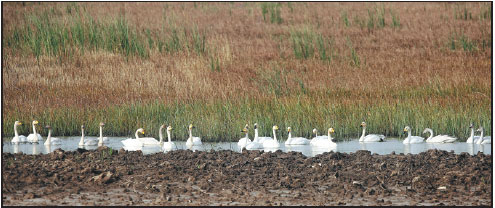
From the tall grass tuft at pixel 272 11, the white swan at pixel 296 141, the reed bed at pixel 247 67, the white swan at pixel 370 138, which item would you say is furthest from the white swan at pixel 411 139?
the tall grass tuft at pixel 272 11

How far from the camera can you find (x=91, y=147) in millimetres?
18625

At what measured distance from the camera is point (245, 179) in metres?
13.1

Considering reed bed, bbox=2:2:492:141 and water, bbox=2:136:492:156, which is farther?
reed bed, bbox=2:2:492:141

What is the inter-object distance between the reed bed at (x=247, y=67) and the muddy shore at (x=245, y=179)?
17.6 feet

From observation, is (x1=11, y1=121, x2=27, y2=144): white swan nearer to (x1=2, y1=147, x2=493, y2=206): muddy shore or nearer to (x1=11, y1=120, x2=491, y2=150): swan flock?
(x1=11, y1=120, x2=491, y2=150): swan flock

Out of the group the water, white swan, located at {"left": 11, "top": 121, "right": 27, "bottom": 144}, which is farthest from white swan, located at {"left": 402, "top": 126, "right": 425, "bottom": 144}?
white swan, located at {"left": 11, "top": 121, "right": 27, "bottom": 144}

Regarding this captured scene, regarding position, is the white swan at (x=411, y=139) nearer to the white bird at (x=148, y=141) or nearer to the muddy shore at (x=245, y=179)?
the muddy shore at (x=245, y=179)

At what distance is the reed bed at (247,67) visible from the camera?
840 inches

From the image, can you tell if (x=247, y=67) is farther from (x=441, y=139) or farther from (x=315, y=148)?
(x=441, y=139)

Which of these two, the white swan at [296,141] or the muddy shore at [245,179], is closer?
the muddy shore at [245,179]

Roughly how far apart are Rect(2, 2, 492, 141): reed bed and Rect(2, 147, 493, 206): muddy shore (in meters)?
5.37

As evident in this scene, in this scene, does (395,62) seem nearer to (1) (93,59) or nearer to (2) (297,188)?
(1) (93,59)

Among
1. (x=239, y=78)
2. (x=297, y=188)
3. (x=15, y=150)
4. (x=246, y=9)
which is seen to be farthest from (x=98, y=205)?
(x=246, y=9)

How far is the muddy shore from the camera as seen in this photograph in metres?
11.6
